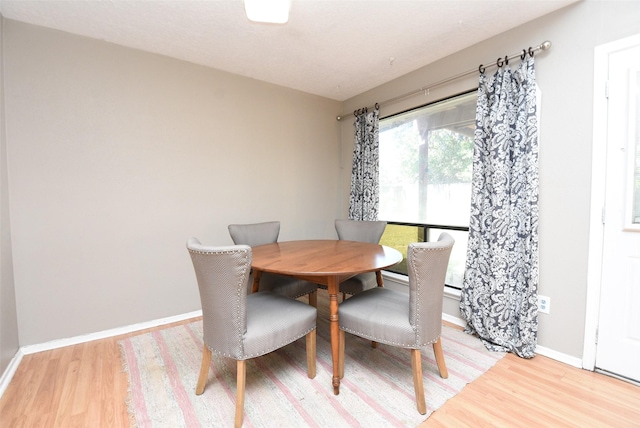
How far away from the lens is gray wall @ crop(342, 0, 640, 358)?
1826 millimetres

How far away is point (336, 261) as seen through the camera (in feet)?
5.95

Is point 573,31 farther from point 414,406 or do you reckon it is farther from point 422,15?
point 414,406

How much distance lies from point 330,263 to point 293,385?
784mm

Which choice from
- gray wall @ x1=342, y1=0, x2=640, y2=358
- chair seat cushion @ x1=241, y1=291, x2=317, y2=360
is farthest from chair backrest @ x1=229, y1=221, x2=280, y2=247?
gray wall @ x1=342, y1=0, x2=640, y2=358

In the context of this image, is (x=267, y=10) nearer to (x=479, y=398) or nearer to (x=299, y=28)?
(x=299, y=28)

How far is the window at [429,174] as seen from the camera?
2570 millimetres

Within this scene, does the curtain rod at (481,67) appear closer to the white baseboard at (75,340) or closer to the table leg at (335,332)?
the table leg at (335,332)

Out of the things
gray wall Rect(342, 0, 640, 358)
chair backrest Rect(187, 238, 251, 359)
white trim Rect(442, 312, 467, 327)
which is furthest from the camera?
white trim Rect(442, 312, 467, 327)

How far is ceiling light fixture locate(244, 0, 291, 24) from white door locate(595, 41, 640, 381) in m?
2.03

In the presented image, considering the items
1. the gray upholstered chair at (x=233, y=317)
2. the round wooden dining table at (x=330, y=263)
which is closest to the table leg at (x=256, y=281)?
the round wooden dining table at (x=330, y=263)

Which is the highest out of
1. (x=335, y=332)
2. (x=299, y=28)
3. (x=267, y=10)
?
(x=299, y=28)

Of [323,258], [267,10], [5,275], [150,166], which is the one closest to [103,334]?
[5,275]

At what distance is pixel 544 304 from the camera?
6.72ft

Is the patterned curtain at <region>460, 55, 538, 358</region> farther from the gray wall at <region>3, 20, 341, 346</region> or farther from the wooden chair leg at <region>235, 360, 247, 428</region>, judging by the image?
the gray wall at <region>3, 20, 341, 346</region>
